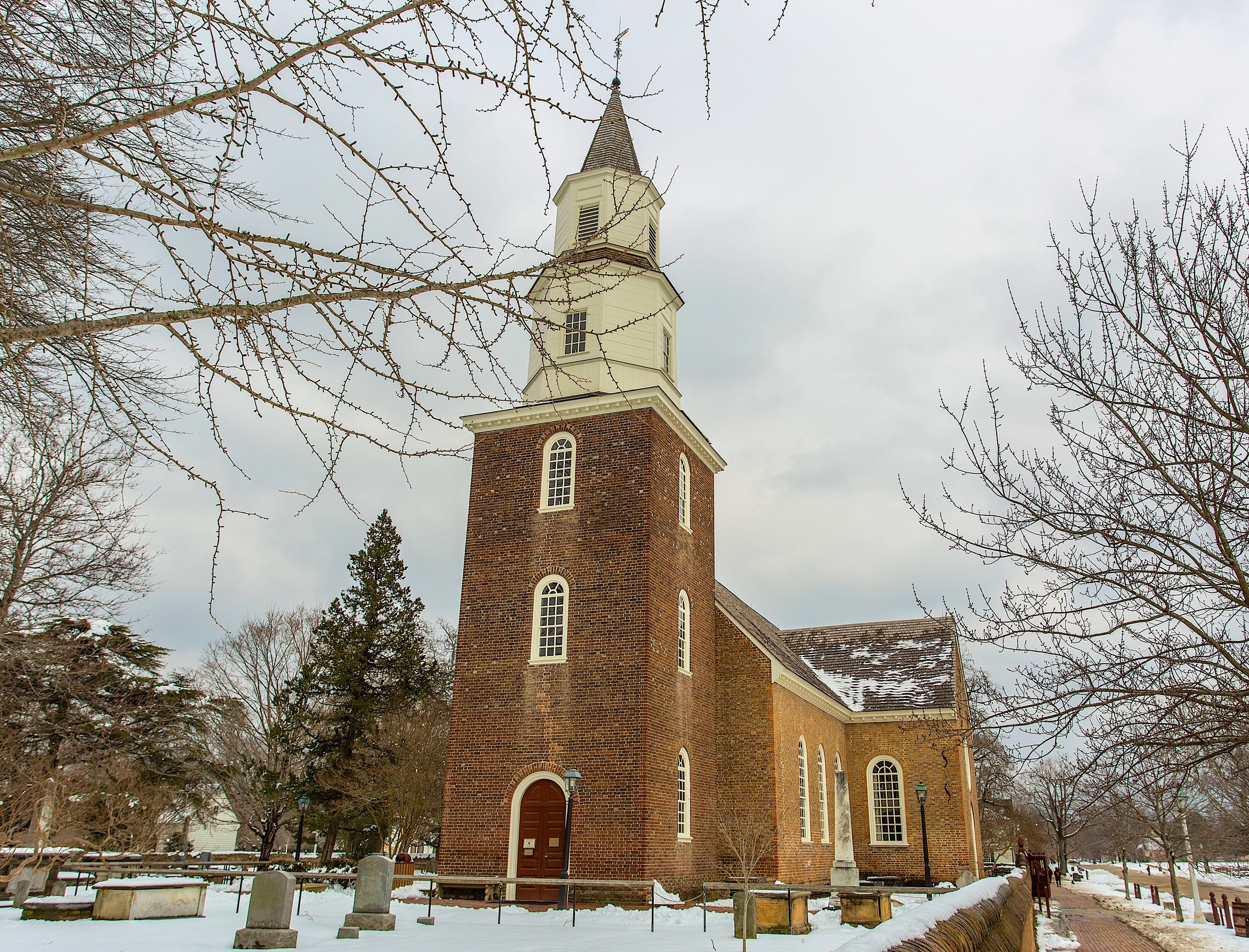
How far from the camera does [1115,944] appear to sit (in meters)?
21.6

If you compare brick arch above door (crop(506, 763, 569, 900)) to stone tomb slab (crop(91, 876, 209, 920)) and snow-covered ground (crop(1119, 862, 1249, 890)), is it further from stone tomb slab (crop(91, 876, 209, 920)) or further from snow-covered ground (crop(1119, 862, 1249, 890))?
snow-covered ground (crop(1119, 862, 1249, 890))

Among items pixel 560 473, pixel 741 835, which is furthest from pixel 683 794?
pixel 560 473

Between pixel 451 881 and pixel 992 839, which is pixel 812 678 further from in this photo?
pixel 992 839

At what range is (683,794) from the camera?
69.3 ft

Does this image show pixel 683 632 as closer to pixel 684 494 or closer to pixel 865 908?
pixel 684 494

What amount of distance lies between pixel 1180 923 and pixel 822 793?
12.0 meters

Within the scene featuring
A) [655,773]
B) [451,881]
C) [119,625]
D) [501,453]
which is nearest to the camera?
[451,881]

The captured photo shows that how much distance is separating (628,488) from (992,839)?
53.1 metres

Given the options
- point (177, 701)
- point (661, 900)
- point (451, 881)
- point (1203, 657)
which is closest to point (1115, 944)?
point (661, 900)

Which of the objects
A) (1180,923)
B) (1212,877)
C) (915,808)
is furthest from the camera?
(1212,877)

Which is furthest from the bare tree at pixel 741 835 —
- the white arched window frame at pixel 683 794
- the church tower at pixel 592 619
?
the white arched window frame at pixel 683 794

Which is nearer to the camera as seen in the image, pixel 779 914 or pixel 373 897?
pixel 373 897

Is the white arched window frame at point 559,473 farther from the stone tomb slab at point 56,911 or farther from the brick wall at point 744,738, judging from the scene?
the stone tomb slab at point 56,911

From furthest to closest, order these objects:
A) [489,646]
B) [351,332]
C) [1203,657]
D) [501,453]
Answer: [501,453]
[489,646]
[1203,657]
[351,332]
